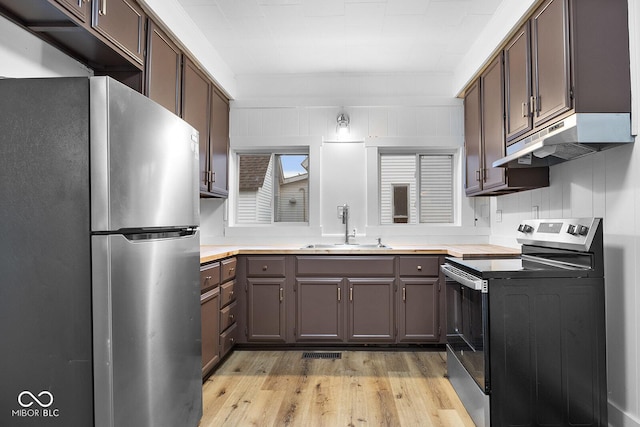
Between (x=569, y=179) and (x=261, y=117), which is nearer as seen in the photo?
(x=569, y=179)

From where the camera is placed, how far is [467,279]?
2133 mm

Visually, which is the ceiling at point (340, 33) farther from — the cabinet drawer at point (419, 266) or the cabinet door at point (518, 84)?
the cabinet drawer at point (419, 266)

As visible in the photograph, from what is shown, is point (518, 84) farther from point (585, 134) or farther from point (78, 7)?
point (78, 7)

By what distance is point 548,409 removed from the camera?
1904 mm

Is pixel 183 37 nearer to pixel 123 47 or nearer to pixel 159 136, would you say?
pixel 123 47

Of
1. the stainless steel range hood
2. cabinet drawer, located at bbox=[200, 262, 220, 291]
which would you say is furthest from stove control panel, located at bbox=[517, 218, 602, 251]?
cabinet drawer, located at bbox=[200, 262, 220, 291]

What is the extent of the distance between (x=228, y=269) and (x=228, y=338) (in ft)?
1.72

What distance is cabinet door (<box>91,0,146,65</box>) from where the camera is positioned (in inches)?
71.4

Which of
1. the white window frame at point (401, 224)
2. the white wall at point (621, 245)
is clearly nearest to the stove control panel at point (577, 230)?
the white wall at point (621, 245)

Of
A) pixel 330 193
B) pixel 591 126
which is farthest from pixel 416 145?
pixel 591 126

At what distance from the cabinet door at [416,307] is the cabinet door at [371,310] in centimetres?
9

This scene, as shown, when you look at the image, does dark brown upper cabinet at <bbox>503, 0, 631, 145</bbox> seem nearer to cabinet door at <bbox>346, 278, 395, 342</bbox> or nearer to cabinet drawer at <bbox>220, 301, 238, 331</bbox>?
cabinet door at <bbox>346, 278, 395, 342</bbox>

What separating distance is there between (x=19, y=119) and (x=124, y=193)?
36cm

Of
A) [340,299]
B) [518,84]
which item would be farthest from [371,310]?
[518,84]
